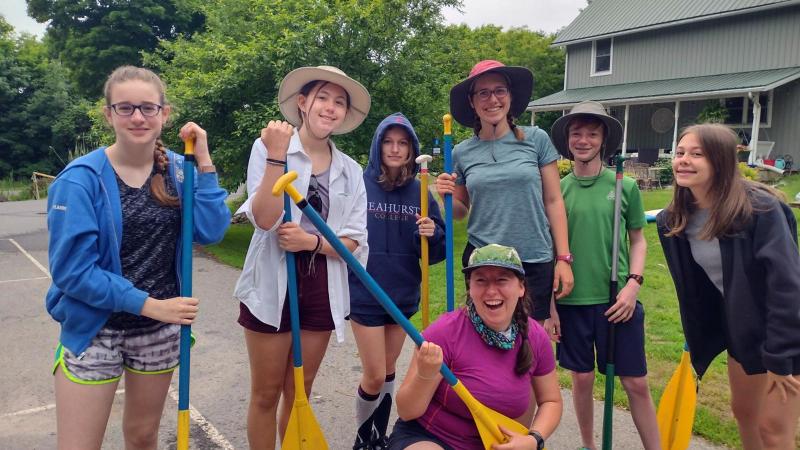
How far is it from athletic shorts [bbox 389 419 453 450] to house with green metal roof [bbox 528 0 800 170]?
17.7 meters

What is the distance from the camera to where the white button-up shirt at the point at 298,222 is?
2.57 meters

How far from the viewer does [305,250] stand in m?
2.63

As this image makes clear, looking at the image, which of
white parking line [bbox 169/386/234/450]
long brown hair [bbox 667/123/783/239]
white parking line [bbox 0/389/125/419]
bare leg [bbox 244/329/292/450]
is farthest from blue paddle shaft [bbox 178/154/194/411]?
long brown hair [bbox 667/123/783/239]

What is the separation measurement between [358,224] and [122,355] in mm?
1157

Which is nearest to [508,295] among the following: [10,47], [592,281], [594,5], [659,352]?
[592,281]

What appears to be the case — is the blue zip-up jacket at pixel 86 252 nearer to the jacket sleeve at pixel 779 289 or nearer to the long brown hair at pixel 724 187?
the long brown hair at pixel 724 187

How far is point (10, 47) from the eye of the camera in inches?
1238

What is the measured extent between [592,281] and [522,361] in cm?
84

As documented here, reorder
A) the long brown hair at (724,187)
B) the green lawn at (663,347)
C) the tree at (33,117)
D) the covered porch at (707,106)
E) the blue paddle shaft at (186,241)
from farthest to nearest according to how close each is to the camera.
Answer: the tree at (33,117) < the covered porch at (707,106) < the green lawn at (663,347) < the long brown hair at (724,187) < the blue paddle shaft at (186,241)

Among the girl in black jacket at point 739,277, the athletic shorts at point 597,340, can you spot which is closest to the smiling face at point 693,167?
the girl in black jacket at point 739,277

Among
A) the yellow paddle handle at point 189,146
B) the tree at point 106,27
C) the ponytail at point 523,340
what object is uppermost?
the tree at point 106,27

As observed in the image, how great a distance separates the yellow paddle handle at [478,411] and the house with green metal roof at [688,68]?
17.6 metres

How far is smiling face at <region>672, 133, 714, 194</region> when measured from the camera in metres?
2.65

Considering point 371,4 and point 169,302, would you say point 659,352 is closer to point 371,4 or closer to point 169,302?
point 169,302
